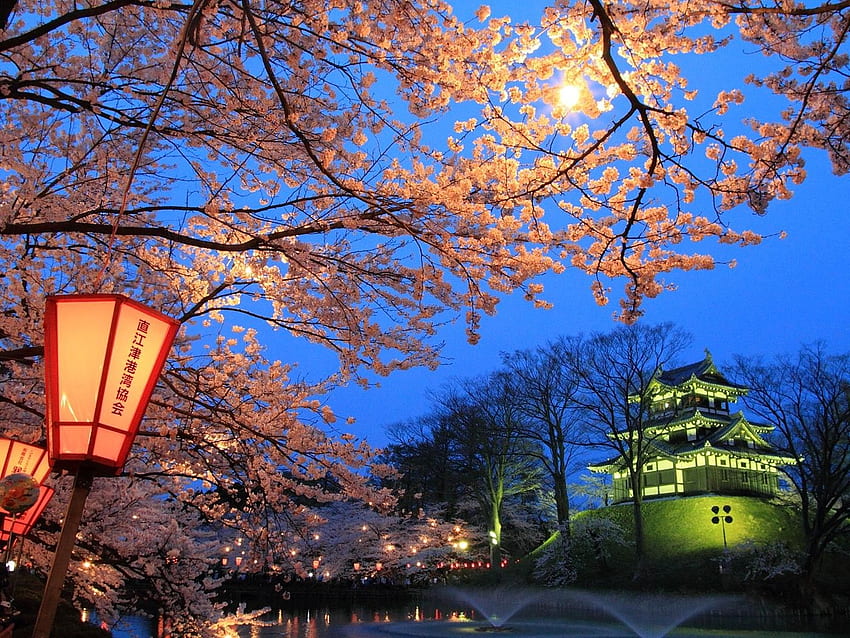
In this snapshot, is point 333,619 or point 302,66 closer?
point 302,66

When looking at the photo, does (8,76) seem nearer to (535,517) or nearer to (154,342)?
(154,342)

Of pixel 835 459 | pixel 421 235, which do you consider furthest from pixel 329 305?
pixel 835 459

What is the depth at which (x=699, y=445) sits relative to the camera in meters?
27.5

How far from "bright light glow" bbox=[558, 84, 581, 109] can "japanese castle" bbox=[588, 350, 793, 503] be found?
2393cm

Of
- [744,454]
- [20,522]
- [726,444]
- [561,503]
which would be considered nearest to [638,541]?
[561,503]

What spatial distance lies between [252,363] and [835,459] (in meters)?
23.5

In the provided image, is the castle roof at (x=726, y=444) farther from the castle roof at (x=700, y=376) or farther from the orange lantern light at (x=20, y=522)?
the orange lantern light at (x=20, y=522)

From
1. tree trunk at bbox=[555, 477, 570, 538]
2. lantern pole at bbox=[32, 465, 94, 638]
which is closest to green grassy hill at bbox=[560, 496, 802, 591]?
tree trunk at bbox=[555, 477, 570, 538]

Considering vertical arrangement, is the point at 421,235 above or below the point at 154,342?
above

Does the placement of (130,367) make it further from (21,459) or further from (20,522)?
(20,522)

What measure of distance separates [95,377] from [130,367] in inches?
5.1

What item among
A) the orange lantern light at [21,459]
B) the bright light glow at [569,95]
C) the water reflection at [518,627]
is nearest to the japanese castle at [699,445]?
the water reflection at [518,627]

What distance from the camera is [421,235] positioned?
14.6 ft

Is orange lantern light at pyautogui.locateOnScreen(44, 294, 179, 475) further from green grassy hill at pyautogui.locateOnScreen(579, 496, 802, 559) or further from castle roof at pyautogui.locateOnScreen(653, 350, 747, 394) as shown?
castle roof at pyautogui.locateOnScreen(653, 350, 747, 394)
